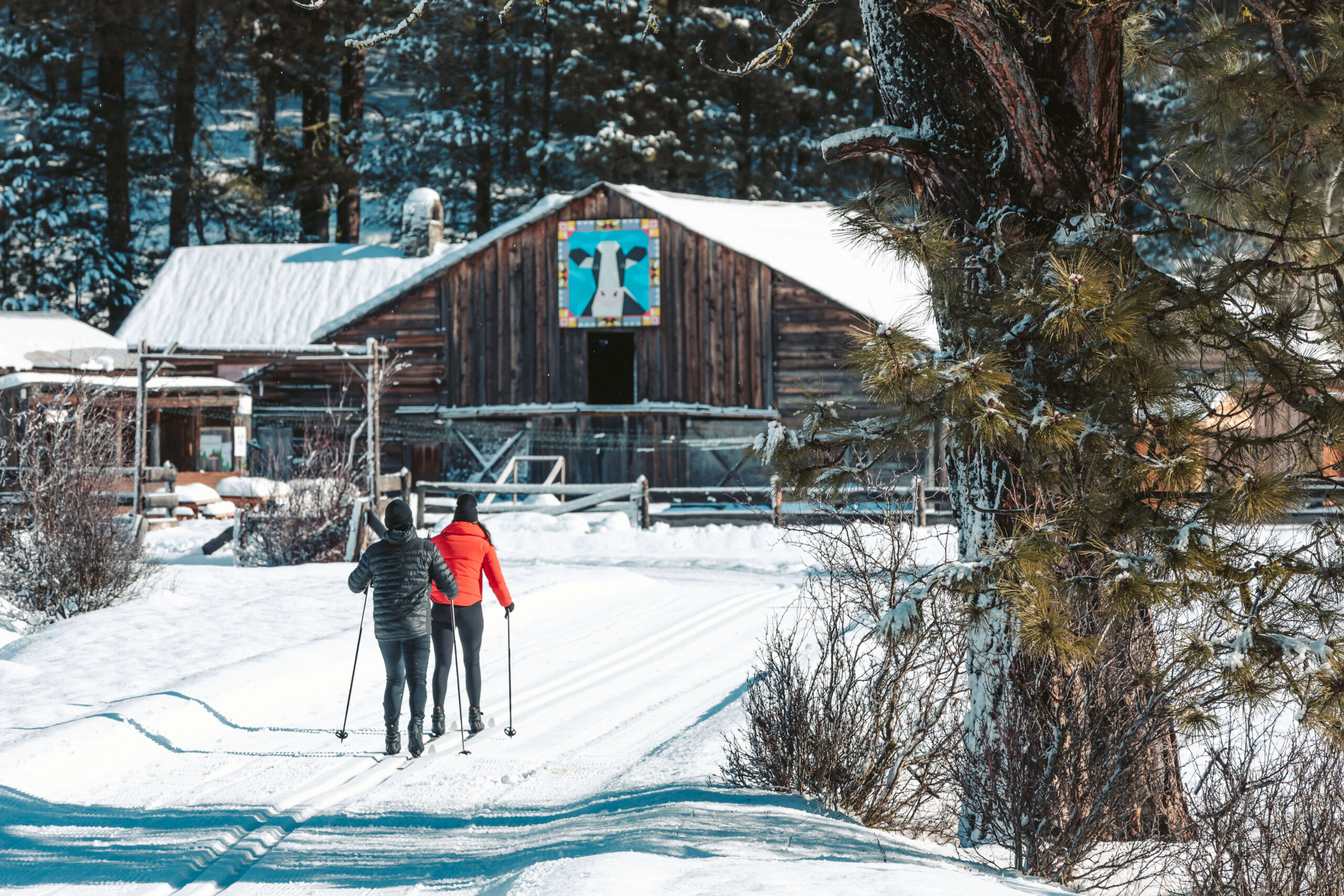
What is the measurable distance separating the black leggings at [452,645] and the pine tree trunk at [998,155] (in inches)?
148

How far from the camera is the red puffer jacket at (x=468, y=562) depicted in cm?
882

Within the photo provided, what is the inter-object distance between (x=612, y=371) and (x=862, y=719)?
992 inches

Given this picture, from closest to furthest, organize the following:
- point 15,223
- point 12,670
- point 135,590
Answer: point 12,670
point 135,590
point 15,223

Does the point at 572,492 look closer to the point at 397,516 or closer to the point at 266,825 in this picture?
the point at 397,516

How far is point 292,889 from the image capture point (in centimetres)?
560

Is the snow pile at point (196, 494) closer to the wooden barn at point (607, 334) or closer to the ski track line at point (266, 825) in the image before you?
the wooden barn at point (607, 334)

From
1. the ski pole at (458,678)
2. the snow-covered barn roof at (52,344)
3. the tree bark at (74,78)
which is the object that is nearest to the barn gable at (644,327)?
the snow-covered barn roof at (52,344)

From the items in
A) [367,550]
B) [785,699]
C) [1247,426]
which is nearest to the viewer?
[1247,426]

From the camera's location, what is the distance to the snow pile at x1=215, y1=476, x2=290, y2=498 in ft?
78.3

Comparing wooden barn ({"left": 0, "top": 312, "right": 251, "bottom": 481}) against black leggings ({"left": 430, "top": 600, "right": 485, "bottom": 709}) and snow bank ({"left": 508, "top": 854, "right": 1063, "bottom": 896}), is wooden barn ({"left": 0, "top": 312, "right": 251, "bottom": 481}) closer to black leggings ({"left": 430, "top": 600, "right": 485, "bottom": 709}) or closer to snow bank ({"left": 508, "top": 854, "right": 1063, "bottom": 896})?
black leggings ({"left": 430, "top": 600, "right": 485, "bottom": 709})

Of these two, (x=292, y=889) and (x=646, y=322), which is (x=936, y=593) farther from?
(x=646, y=322)

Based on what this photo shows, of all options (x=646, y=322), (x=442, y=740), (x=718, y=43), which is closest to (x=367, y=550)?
(x=442, y=740)

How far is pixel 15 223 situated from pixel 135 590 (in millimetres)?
33471

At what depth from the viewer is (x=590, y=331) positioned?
91.2 ft
